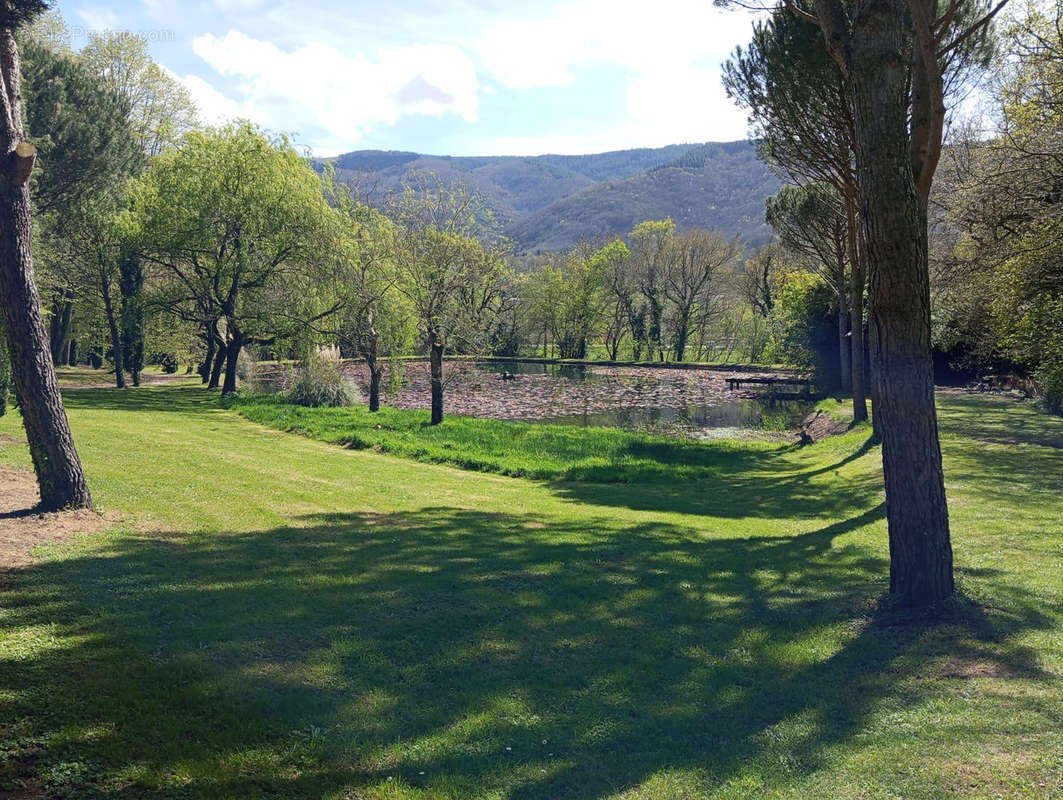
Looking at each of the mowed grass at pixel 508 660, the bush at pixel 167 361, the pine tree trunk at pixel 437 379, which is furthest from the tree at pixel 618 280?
the mowed grass at pixel 508 660

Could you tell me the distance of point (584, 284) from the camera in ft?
227

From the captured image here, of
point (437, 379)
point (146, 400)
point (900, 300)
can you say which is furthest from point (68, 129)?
point (900, 300)

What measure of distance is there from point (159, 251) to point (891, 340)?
1087 inches

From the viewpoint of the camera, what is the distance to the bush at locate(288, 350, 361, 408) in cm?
2627

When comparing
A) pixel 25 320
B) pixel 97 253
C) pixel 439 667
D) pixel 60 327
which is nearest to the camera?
pixel 439 667

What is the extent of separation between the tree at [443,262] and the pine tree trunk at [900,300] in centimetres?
1734

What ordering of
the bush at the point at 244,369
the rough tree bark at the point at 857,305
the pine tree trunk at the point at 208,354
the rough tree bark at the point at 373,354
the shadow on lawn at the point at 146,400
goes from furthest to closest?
the bush at the point at 244,369
the pine tree trunk at the point at 208,354
the rough tree bark at the point at 373,354
the shadow on lawn at the point at 146,400
the rough tree bark at the point at 857,305

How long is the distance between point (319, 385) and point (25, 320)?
18.3 m

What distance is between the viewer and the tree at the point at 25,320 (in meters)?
8.03

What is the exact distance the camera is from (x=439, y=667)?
5266 mm

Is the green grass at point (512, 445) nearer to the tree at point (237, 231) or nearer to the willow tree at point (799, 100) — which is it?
the tree at point (237, 231)

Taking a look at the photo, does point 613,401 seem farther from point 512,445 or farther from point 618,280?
point 618,280

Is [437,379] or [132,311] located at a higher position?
[132,311]

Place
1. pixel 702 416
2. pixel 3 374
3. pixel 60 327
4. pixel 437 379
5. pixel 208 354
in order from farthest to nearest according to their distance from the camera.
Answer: pixel 60 327
pixel 208 354
pixel 702 416
pixel 437 379
pixel 3 374
